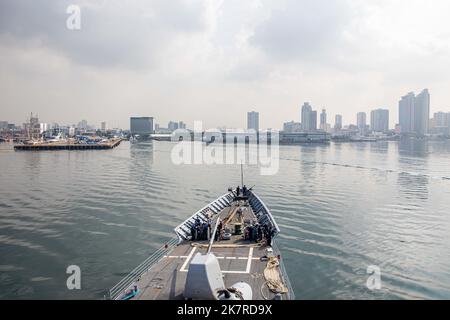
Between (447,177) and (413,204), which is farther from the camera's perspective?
(447,177)

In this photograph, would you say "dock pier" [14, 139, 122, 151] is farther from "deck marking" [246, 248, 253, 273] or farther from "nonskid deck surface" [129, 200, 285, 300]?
"deck marking" [246, 248, 253, 273]

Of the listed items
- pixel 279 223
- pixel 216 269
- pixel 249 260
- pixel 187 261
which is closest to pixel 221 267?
pixel 249 260

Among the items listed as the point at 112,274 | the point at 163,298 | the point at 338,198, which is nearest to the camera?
the point at 163,298

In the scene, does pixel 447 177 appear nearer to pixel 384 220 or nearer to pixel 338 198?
pixel 338 198

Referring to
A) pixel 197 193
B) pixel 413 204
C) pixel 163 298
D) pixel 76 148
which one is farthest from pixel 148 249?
pixel 76 148

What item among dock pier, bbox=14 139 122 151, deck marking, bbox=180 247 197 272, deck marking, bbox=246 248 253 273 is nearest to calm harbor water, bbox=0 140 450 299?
deck marking, bbox=246 248 253 273
